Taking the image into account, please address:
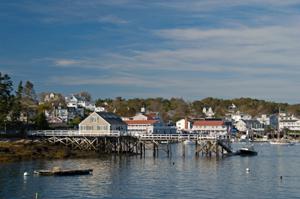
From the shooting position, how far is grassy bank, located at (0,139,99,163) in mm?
84188

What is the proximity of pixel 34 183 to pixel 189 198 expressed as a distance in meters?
16.6

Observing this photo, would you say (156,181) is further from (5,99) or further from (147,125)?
(147,125)

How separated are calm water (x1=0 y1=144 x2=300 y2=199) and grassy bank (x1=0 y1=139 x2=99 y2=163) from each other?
17.7 feet

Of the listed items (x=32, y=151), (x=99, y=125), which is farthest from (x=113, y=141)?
(x=32, y=151)

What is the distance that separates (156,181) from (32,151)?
33312mm

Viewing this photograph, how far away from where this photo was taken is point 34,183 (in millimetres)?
57562

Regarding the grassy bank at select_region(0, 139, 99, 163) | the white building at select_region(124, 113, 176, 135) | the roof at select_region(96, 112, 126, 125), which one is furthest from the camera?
the white building at select_region(124, 113, 176, 135)

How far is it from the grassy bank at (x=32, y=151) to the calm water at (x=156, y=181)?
5405 millimetres

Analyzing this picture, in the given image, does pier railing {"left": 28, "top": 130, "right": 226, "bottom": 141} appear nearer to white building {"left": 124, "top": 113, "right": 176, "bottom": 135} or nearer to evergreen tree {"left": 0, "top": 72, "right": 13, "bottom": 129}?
evergreen tree {"left": 0, "top": 72, "right": 13, "bottom": 129}

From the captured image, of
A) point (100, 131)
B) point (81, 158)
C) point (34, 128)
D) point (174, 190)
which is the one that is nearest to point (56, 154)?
point (81, 158)

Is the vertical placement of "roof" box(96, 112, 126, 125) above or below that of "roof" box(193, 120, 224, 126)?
below

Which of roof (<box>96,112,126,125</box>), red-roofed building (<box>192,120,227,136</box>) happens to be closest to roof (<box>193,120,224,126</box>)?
red-roofed building (<box>192,120,227,136</box>)

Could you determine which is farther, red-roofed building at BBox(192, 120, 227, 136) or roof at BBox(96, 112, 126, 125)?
red-roofed building at BBox(192, 120, 227, 136)

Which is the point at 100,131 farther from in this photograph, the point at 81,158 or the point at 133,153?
the point at 81,158
